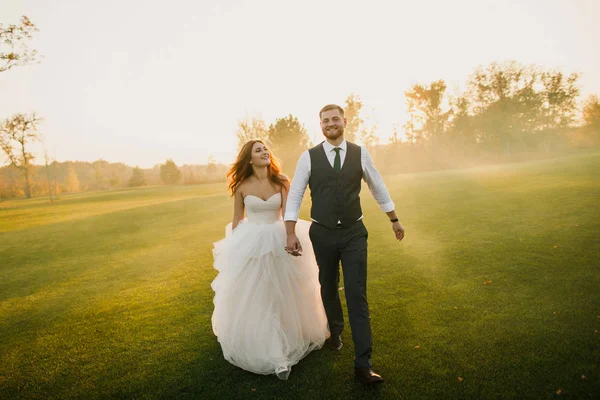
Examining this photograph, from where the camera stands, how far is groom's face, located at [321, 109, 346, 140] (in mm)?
3705

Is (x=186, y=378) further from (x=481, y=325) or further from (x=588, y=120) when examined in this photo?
(x=588, y=120)

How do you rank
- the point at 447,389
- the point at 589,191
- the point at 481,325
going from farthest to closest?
the point at 589,191
the point at 481,325
the point at 447,389

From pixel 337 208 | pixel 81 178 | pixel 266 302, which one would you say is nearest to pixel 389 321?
pixel 266 302

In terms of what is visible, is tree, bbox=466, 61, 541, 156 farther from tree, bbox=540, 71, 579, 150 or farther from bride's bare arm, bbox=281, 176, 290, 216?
bride's bare arm, bbox=281, 176, 290, 216

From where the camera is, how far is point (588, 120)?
6175 cm

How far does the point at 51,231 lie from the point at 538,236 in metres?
20.1

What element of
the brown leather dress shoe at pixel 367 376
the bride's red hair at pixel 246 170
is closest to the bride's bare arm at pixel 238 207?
the bride's red hair at pixel 246 170

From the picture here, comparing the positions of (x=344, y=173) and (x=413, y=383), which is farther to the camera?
(x=344, y=173)

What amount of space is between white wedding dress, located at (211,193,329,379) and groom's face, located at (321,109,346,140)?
3.96 ft

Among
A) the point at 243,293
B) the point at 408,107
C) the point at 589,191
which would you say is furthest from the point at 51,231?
the point at 408,107

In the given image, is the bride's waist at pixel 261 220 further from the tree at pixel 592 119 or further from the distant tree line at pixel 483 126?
the tree at pixel 592 119

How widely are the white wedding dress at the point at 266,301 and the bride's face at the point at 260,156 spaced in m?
0.46

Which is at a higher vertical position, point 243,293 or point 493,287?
point 243,293

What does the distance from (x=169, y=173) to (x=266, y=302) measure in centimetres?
7992
